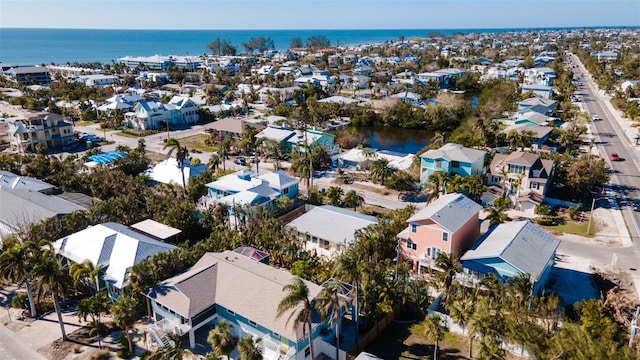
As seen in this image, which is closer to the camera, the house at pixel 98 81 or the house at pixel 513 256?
the house at pixel 513 256

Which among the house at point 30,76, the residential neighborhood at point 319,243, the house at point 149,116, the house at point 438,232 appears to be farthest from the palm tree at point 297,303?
the house at point 30,76

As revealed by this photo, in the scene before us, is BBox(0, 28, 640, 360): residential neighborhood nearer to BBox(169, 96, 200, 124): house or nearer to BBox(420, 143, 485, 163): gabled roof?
BBox(420, 143, 485, 163): gabled roof

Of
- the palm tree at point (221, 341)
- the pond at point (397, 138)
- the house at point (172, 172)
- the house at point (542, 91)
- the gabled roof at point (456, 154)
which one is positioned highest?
the house at point (542, 91)

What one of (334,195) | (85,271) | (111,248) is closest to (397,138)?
(334,195)

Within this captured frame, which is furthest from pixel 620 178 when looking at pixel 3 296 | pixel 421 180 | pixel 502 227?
pixel 3 296

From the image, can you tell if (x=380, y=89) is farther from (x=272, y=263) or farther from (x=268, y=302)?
(x=268, y=302)

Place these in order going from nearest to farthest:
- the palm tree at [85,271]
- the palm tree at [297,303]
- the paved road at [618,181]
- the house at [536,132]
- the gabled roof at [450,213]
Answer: the palm tree at [297,303]
the palm tree at [85,271]
the gabled roof at [450,213]
the paved road at [618,181]
the house at [536,132]

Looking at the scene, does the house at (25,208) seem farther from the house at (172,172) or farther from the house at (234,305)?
the house at (234,305)
